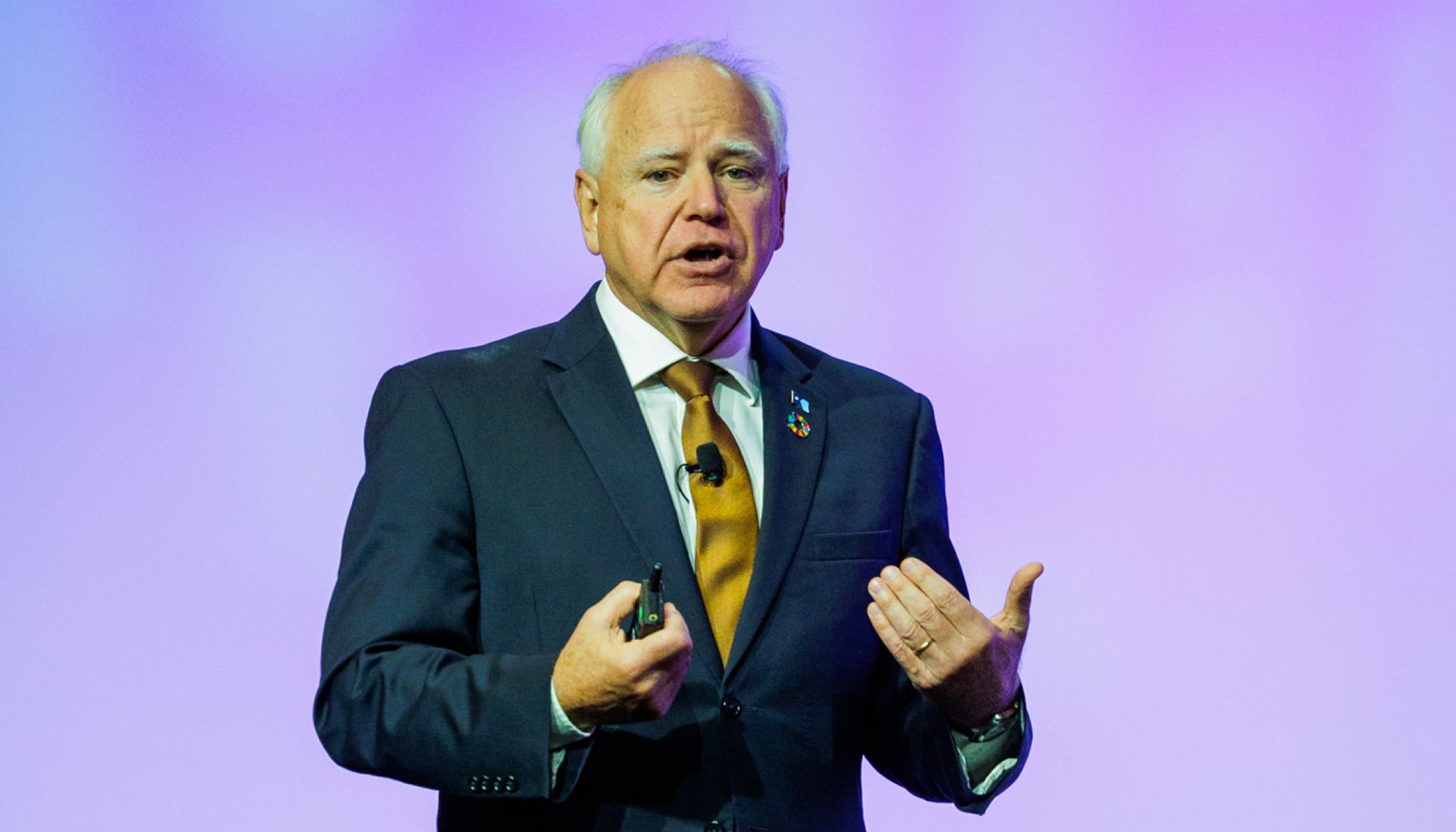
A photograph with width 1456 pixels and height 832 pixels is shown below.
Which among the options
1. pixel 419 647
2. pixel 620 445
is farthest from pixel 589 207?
pixel 419 647

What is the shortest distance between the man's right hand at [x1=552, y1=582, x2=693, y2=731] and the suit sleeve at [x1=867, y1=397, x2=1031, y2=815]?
557 millimetres

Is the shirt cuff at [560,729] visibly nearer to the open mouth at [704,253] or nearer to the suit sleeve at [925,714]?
the suit sleeve at [925,714]

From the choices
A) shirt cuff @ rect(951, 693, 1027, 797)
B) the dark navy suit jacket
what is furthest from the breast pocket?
shirt cuff @ rect(951, 693, 1027, 797)

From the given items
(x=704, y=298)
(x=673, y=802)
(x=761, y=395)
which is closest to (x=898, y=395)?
(x=761, y=395)

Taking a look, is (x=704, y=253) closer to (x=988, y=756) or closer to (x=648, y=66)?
(x=648, y=66)

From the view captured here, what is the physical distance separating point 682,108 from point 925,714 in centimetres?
95

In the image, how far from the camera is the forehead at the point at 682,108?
2410 mm

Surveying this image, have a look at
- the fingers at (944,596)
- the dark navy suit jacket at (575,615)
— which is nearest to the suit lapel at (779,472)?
the dark navy suit jacket at (575,615)

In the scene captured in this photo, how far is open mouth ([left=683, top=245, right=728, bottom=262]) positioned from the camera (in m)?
2.36

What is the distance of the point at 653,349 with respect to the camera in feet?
7.88

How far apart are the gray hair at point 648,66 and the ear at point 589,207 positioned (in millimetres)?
14

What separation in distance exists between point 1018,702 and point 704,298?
0.72 m

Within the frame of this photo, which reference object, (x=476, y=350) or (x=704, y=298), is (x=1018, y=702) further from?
(x=476, y=350)

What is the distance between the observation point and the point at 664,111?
7.93 feet
